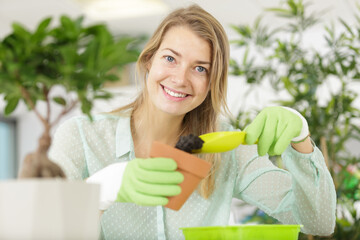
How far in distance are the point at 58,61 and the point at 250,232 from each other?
0.44 m

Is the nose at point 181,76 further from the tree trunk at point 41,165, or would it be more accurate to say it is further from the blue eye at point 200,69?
the tree trunk at point 41,165

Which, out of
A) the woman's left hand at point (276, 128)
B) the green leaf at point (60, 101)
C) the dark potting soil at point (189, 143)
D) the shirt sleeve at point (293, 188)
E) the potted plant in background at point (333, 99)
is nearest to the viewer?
the green leaf at point (60, 101)

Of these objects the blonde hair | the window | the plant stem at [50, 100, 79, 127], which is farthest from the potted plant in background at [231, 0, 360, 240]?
the window

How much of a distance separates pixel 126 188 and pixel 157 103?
24.6 inches

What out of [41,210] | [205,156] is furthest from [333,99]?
[41,210]

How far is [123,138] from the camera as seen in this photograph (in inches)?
54.5

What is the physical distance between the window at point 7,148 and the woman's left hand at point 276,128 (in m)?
6.01

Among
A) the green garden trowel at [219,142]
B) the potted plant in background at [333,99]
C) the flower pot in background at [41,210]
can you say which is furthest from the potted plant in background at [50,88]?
the potted plant in background at [333,99]

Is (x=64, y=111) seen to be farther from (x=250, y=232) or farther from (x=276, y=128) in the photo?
(x=276, y=128)

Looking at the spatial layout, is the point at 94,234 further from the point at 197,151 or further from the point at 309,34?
the point at 309,34

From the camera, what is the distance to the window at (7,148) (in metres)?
6.34

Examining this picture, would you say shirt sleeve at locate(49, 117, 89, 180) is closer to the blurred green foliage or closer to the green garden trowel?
the green garden trowel

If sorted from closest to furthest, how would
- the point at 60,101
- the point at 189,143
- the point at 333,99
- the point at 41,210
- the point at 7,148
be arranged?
the point at 41,210, the point at 60,101, the point at 189,143, the point at 333,99, the point at 7,148

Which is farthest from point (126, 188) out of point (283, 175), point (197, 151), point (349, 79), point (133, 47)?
point (349, 79)
